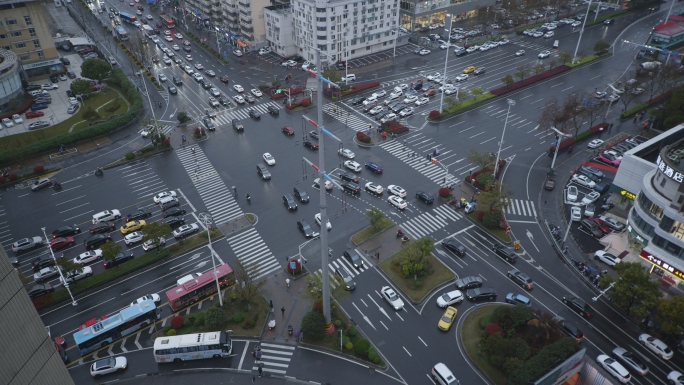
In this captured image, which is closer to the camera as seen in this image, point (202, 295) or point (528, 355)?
point (528, 355)

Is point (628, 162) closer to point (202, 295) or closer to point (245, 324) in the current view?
point (245, 324)

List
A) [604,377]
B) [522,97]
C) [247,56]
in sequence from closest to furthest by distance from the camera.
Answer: [604,377], [522,97], [247,56]

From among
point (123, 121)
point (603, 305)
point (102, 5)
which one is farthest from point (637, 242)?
point (102, 5)

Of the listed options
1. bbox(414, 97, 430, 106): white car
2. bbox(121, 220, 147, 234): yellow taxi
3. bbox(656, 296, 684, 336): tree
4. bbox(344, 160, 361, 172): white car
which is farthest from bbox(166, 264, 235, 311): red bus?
bbox(414, 97, 430, 106): white car

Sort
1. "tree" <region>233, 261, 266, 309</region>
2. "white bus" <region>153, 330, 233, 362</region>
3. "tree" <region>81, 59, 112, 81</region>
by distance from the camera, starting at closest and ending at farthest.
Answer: "white bus" <region>153, 330, 233, 362</region>
"tree" <region>233, 261, 266, 309</region>
"tree" <region>81, 59, 112, 81</region>

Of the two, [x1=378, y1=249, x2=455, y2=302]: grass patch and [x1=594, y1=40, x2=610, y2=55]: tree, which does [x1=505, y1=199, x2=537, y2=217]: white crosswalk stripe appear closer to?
[x1=378, y1=249, x2=455, y2=302]: grass patch
